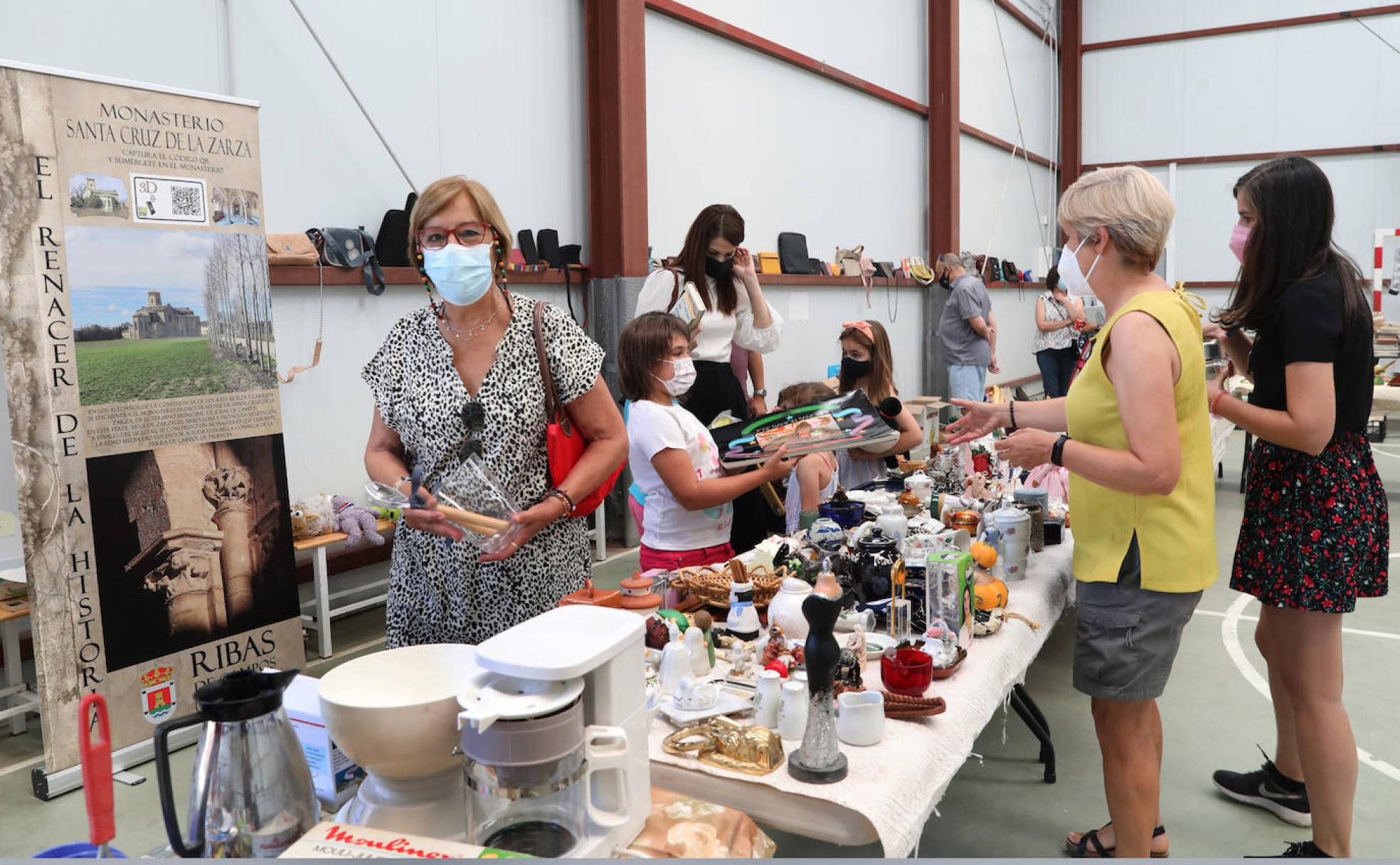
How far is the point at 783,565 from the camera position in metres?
2.61

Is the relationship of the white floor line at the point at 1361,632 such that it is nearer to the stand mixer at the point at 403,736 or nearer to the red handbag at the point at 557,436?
the red handbag at the point at 557,436

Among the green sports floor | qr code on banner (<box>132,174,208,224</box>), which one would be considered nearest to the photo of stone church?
qr code on banner (<box>132,174,208,224</box>)

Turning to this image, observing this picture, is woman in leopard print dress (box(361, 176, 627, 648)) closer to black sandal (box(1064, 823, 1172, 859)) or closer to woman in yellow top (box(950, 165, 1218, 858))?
woman in yellow top (box(950, 165, 1218, 858))

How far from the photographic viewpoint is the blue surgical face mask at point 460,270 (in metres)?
2.09

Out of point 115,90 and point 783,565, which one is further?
point 115,90

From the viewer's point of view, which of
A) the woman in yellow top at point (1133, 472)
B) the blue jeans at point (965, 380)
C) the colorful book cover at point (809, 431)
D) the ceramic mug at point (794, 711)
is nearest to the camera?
the ceramic mug at point (794, 711)

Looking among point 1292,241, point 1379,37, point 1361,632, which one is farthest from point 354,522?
point 1379,37

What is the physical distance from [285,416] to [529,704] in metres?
3.75

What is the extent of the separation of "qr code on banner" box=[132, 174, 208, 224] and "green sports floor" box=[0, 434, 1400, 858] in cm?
173

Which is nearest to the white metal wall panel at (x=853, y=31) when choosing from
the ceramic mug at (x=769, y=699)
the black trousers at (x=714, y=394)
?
the black trousers at (x=714, y=394)

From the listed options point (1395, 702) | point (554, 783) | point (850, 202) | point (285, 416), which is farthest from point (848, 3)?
point (554, 783)

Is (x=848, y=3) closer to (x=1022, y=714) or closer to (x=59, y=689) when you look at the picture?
(x=1022, y=714)

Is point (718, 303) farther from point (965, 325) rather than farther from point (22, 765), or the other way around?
point (965, 325)

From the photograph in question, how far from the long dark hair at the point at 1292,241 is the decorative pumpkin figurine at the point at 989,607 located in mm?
887
